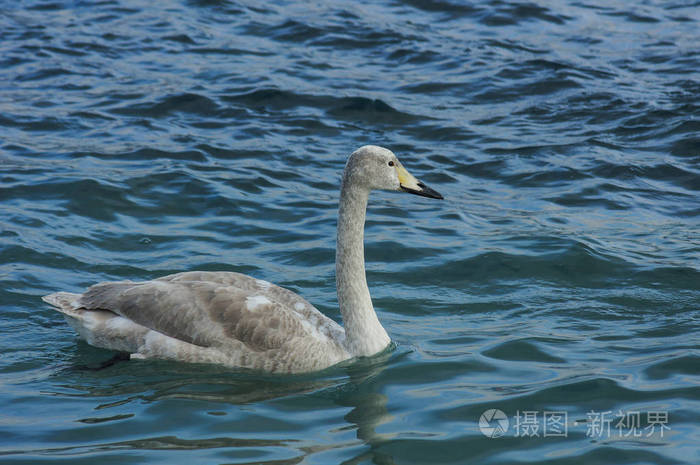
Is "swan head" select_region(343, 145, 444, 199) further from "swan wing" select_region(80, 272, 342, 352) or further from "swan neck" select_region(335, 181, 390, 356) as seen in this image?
"swan wing" select_region(80, 272, 342, 352)

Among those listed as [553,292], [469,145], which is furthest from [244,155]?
[553,292]

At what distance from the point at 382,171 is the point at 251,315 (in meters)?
1.70

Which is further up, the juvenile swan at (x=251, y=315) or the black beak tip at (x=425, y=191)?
the black beak tip at (x=425, y=191)

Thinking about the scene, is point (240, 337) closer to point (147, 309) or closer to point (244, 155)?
point (147, 309)

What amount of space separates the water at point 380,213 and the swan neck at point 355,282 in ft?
0.78

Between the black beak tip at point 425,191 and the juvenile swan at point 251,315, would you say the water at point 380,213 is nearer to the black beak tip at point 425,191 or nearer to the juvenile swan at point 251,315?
the juvenile swan at point 251,315

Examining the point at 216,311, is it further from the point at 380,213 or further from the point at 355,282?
the point at 380,213

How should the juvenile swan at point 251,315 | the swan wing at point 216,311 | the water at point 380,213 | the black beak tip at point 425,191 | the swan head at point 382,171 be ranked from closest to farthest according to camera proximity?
the water at point 380,213 < the black beak tip at point 425,191 < the swan head at point 382,171 < the juvenile swan at point 251,315 < the swan wing at point 216,311

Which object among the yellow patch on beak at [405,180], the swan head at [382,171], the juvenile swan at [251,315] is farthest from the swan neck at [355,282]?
the yellow patch on beak at [405,180]

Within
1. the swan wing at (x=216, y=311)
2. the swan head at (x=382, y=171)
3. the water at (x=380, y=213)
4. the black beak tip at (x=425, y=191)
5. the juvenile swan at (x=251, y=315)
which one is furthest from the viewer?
the swan wing at (x=216, y=311)

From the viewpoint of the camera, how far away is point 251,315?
28.0 feet

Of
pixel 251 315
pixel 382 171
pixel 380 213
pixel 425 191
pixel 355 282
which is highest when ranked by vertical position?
pixel 382 171

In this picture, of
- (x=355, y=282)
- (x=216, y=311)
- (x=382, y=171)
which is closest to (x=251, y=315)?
(x=216, y=311)

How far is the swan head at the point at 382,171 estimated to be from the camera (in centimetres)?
826
